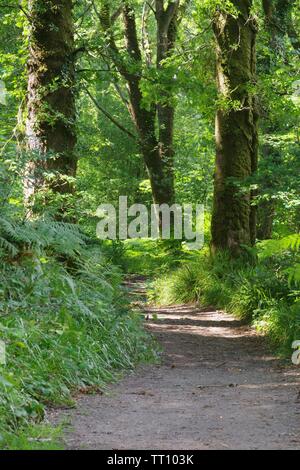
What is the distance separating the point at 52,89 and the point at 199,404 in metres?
5.25

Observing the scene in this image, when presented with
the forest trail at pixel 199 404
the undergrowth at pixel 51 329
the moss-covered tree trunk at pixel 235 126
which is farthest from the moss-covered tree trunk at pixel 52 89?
the moss-covered tree trunk at pixel 235 126

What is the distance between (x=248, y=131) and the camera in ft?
44.4

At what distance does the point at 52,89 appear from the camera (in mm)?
9648

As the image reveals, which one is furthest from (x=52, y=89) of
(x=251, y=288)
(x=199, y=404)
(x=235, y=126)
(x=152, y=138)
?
(x=152, y=138)

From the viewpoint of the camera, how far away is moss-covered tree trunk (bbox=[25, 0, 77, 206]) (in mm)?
9648

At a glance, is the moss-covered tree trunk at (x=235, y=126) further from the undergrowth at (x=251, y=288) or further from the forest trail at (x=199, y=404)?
the forest trail at (x=199, y=404)

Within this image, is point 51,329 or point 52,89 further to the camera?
point 52,89

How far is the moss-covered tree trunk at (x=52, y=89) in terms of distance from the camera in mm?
9648

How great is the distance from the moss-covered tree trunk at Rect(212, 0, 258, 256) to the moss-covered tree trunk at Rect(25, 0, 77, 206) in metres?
4.25

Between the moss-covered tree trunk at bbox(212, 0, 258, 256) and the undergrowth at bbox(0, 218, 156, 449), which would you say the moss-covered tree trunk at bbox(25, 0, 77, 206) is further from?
the moss-covered tree trunk at bbox(212, 0, 258, 256)

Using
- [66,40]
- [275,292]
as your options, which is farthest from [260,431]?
[66,40]

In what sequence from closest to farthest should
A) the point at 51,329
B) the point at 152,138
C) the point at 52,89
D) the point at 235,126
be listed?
the point at 51,329, the point at 52,89, the point at 235,126, the point at 152,138

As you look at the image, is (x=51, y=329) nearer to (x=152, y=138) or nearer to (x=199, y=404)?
(x=199, y=404)

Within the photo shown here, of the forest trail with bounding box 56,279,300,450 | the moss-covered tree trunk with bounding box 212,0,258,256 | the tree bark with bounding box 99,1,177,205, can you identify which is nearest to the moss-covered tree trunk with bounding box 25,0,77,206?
the forest trail with bounding box 56,279,300,450
